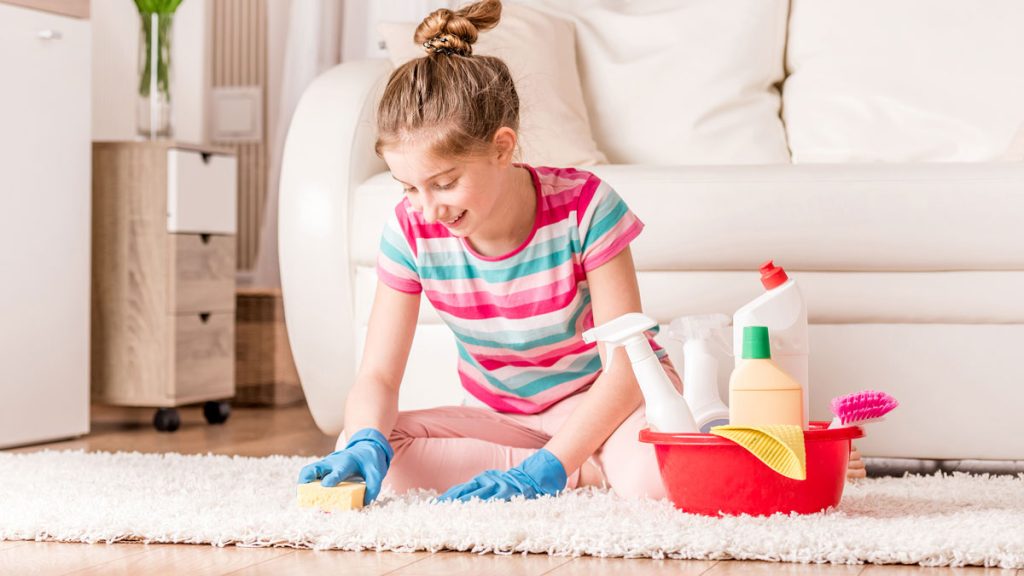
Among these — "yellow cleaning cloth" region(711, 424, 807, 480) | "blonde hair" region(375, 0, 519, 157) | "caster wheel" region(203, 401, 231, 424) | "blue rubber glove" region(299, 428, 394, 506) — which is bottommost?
"caster wheel" region(203, 401, 231, 424)

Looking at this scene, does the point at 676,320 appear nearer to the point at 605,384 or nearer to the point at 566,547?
the point at 605,384

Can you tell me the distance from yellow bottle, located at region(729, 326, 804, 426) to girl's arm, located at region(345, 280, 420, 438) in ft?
1.33

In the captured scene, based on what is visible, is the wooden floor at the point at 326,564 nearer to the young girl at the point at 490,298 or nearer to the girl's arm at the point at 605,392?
the young girl at the point at 490,298

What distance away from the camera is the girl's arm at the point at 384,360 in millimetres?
1361

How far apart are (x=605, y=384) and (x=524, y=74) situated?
0.92 m

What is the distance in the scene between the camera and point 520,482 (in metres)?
1.24

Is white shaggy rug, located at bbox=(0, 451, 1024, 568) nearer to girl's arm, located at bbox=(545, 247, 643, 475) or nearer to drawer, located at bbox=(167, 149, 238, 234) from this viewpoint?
girl's arm, located at bbox=(545, 247, 643, 475)

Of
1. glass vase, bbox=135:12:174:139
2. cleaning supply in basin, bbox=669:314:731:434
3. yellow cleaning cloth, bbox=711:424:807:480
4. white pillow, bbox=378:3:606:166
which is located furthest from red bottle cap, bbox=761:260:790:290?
glass vase, bbox=135:12:174:139

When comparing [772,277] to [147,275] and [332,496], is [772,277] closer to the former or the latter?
[332,496]

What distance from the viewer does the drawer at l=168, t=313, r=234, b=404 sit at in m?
2.35

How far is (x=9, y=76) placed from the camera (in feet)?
6.70

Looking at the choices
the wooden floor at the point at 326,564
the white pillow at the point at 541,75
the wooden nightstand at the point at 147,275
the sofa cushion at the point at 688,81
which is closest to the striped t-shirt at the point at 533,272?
the wooden floor at the point at 326,564

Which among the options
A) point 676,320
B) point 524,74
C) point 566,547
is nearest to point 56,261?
point 524,74

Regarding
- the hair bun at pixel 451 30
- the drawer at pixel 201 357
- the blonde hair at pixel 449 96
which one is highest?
the hair bun at pixel 451 30
